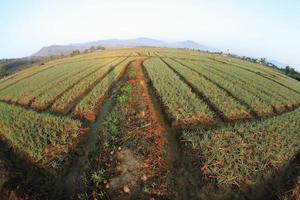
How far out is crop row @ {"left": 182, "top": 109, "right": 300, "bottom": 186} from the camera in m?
8.12

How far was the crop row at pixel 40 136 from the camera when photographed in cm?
939

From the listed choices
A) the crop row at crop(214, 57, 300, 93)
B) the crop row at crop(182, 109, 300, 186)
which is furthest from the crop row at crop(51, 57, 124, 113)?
the crop row at crop(214, 57, 300, 93)

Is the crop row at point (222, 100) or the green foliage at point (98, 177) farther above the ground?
the crop row at point (222, 100)

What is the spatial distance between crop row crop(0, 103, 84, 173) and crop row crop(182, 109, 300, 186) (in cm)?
491

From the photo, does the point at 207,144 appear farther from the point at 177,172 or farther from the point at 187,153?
the point at 177,172

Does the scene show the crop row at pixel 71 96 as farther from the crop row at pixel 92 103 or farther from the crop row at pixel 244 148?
the crop row at pixel 244 148

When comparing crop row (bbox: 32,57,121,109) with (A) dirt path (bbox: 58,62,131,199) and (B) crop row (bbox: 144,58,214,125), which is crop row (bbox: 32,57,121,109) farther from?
(B) crop row (bbox: 144,58,214,125)

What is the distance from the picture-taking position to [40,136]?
1089 centimetres

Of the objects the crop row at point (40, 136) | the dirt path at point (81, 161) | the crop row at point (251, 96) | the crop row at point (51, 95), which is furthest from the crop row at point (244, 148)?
the crop row at point (51, 95)

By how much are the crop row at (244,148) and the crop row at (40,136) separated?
4.91 meters

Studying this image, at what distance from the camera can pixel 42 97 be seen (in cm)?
1806

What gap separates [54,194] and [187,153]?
4.76 meters

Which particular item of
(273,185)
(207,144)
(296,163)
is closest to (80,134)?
(207,144)

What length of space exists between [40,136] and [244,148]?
844cm
